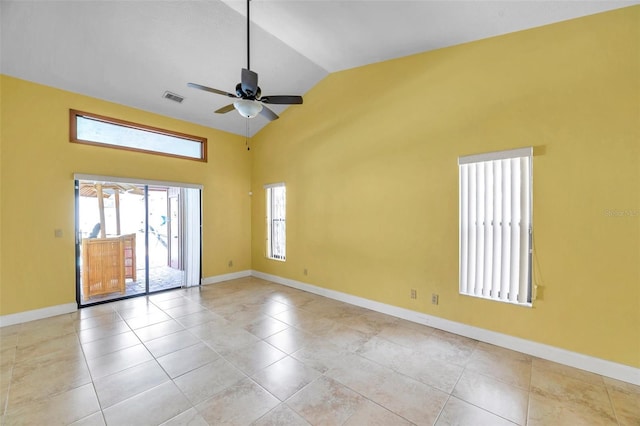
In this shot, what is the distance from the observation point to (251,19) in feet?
11.0

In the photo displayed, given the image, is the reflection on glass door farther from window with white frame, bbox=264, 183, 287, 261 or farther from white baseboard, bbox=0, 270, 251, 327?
window with white frame, bbox=264, 183, 287, 261

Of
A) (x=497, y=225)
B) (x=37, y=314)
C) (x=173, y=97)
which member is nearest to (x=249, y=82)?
(x=173, y=97)

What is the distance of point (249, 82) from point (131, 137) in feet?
11.3

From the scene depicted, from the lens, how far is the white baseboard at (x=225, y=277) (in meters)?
5.72

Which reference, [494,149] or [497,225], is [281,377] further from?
[494,149]

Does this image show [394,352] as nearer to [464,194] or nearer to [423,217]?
[423,217]

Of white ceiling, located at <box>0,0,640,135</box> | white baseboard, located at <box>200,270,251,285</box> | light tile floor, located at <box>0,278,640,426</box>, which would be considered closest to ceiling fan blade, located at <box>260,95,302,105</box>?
white ceiling, located at <box>0,0,640,135</box>

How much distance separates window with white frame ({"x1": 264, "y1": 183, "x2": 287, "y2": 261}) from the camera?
19.0 ft

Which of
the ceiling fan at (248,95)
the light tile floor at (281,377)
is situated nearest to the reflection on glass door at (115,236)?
the light tile floor at (281,377)

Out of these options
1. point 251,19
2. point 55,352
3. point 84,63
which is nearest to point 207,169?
point 84,63

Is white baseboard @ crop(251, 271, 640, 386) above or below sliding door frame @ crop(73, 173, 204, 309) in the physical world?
below

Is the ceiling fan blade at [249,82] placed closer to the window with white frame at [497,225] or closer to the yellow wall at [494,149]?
the yellow wall at [494,149]

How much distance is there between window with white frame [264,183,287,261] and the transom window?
1716 mm

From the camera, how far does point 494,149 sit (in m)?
3.05
